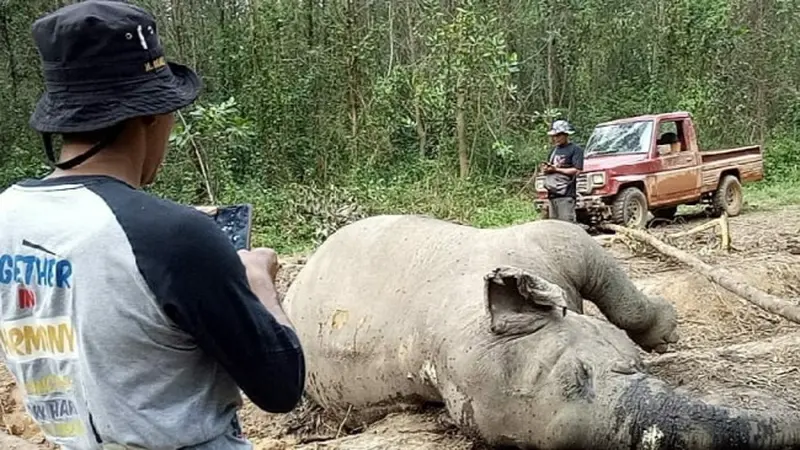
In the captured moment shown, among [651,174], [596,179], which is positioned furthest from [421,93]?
[651,174]

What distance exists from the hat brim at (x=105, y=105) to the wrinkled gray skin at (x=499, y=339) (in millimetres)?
2412

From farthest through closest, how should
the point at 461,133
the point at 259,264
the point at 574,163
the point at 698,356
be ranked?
the point at 461,133 → the point at 574,163 → the point at 698,356 → the point at 259,264

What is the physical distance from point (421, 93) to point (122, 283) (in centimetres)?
1871

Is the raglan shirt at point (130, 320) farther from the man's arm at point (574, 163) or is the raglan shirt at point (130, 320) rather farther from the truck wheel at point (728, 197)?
the truck wheel at point (728, 197)

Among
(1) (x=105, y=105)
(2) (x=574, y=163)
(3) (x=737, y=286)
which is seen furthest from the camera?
(2) (x=574, y=163)

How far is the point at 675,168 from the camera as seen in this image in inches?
655

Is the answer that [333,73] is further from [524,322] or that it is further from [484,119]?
[524,322]

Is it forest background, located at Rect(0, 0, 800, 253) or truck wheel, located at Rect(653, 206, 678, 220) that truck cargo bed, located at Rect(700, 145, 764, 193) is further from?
forest background, located at Rect(0, 0, 800, 253)

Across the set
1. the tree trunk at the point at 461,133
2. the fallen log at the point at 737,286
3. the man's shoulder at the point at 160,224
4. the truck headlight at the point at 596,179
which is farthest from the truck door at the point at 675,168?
the man's shoulder at the point at 160,224

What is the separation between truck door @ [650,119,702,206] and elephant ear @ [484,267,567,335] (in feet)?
40.0

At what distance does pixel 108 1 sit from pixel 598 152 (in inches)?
608

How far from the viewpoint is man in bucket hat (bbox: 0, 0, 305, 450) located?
1.84 m

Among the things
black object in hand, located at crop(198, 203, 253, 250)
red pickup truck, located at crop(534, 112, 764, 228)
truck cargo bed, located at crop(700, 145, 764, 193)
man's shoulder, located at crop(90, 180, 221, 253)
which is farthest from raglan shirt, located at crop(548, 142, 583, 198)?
man's shoulder, located at crop(90, 180, 221, 253)

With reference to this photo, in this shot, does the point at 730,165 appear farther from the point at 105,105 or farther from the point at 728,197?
the point at 105,105
